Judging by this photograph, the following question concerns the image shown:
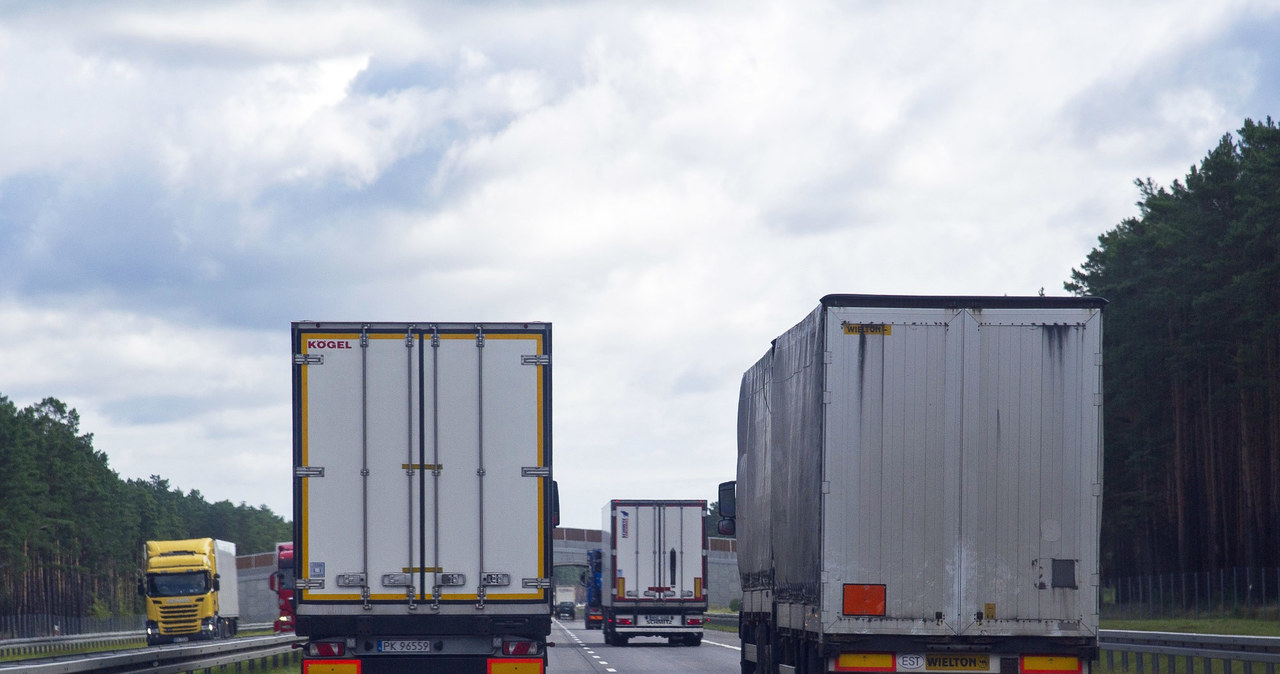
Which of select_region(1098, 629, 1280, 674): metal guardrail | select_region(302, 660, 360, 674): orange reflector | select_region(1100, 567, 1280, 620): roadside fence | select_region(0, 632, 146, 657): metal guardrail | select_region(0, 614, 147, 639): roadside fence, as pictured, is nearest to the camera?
select_region(302, 660, 360, 674): orange reflector

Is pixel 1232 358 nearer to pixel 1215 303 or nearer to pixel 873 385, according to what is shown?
pixel 1215 303

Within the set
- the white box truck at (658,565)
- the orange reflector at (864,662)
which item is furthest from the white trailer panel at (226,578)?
the orange reflector at (864,662)

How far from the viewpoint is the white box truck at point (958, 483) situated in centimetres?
1415

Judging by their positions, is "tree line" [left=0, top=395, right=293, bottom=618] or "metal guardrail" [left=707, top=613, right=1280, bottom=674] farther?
"tree line" [left=0, top=395, right=293, bottom=618]

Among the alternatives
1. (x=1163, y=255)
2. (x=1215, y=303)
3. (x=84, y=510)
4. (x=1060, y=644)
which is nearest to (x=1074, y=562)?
(x=1060, y=644)

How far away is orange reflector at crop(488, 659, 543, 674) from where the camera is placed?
1669 cm

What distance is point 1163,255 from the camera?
6228 centimetres

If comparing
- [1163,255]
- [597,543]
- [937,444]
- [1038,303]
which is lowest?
[597,543]

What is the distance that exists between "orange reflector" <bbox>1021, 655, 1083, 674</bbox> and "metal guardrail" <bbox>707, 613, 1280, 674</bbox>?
5808 mm

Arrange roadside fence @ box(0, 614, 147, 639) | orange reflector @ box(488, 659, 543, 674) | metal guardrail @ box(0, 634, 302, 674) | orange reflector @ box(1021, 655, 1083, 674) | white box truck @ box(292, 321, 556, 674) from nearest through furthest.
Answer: orange reflector @ box(1021, 655, 1083, 674)
white box truck @ box(292, 321, 556, 674)
orange reflector @ box(488, 659, 543, 674)
metal guardrail @ box(0, 634, 302, 674)
roadside fence @ box(0, 614, 147, 639)

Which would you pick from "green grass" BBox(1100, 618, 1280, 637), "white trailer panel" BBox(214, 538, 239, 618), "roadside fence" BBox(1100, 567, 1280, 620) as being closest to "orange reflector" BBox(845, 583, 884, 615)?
"green grass" BBox(1100, 618, 1280, 637)

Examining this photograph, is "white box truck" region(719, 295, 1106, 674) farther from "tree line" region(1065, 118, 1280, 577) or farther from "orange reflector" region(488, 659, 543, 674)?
"tree line" region(1065, 118, 1280, 577)

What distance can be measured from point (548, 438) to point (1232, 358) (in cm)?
4515

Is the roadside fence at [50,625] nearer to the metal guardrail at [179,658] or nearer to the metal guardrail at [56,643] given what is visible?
the metal guardrail at [56,643]
